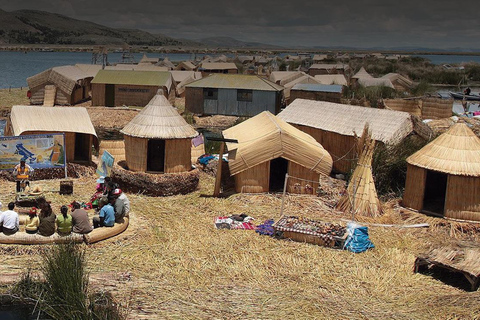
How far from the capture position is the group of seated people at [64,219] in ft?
32.9

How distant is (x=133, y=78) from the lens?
34.8m

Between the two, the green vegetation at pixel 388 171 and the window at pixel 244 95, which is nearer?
the green vegetation at pixel 388 171

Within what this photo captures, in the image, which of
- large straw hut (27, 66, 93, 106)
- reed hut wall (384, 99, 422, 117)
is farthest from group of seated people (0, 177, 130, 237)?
large straw hut (27, 66, 93, 106)

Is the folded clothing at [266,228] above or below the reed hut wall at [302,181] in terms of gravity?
below

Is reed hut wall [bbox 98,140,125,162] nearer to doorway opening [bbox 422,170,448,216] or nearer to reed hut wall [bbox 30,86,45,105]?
doorway opening [bbox 422,170,448,216]

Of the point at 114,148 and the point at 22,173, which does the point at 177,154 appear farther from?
the point at 22,173

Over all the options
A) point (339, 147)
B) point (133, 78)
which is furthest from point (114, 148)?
point (133, 78)

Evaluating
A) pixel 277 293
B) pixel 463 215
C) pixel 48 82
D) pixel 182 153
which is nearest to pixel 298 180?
pixel 182 153

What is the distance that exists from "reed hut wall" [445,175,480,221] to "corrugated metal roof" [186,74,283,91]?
1997 centimetres

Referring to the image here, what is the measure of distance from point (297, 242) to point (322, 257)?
82cm

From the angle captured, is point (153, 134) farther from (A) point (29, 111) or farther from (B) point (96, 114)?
(B) point (96, 114)

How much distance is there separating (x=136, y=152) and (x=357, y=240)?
6.21 meters

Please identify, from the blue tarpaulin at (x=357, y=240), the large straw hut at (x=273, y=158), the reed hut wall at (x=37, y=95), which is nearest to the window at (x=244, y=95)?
the reed hut wall at (x=37, y=95)

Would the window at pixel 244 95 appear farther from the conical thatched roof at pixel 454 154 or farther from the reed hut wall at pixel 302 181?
the conical thatched roof at pixel 454 154
